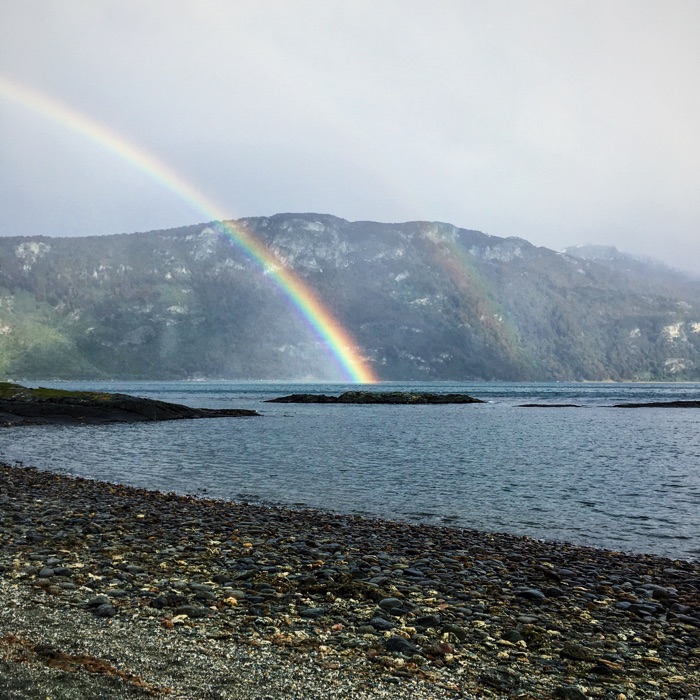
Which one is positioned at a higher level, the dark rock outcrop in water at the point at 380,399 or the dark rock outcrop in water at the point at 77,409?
the dark rock outcrop in water at the point at 77,409

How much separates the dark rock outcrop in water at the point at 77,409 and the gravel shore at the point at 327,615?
73.9 m

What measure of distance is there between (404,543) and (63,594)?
11.0m

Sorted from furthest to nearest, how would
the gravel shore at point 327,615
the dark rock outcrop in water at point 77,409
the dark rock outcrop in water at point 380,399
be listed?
the dark rock outcrop in water at point 380,399 → the dark rock outcrop in water at point 77,409 → the gravel shore at point 327,615

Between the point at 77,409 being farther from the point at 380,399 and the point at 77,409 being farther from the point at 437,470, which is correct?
the point at 380,399

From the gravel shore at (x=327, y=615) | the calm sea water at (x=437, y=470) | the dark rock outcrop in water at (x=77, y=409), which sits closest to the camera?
the gravel shore at (x=327, y=615)

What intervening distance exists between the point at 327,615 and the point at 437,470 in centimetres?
3182

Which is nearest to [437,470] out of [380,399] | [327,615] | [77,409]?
[327,615]

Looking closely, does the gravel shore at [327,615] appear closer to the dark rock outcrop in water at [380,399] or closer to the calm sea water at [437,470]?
the calm sea water at [437,470]

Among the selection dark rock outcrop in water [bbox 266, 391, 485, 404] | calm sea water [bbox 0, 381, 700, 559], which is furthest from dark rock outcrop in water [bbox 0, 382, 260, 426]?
dark rock outcrop in water [bbox 266, 391, 485, 404]

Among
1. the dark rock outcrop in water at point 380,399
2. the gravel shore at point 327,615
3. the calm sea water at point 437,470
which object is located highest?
the gravel shore at point 327,615

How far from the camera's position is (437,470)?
4309 cm

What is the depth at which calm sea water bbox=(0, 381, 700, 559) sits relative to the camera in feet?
88.2

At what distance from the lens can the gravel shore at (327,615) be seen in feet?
29.5

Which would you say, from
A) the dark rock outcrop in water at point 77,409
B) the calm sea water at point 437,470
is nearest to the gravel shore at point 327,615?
the calm sea water at point 437,470
